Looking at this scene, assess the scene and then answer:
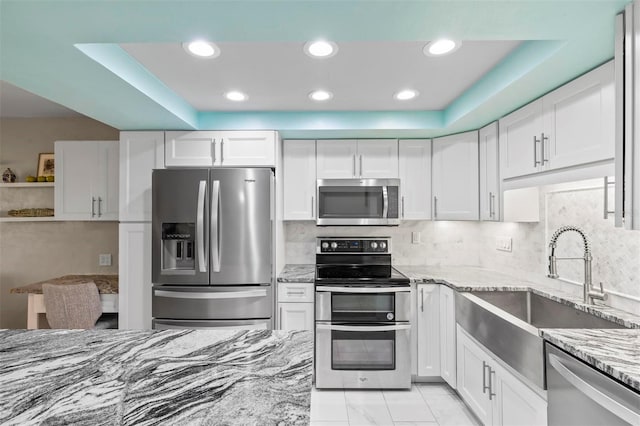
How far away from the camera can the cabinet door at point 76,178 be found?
2.98 meters

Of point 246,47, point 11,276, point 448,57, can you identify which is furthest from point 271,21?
point 11,276

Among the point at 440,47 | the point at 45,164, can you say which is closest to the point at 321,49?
the point at 440,47

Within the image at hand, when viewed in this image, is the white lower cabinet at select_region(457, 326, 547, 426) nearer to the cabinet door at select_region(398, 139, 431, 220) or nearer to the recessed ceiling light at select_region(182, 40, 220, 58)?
the cabinet door at select_region(398, 139, 431, 220)

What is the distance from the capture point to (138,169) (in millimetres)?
2777

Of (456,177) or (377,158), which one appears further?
(377,158)

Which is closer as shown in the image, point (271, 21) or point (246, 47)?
point (271, 21)

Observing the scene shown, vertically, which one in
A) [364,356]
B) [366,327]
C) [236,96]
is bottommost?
[364,356]

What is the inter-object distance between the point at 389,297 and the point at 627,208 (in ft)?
5.61

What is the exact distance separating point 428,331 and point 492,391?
0.80m

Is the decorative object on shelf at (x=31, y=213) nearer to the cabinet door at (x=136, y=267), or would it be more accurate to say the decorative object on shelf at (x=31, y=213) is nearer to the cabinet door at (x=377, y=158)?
the cabinet door at (x=136, y=267)

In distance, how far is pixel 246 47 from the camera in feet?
5.82

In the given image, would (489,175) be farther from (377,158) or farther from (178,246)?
(178,246)

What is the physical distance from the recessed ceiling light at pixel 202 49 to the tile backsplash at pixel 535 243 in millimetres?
1903

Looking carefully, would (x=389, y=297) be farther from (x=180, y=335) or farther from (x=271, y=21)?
(x=271, y=21)
